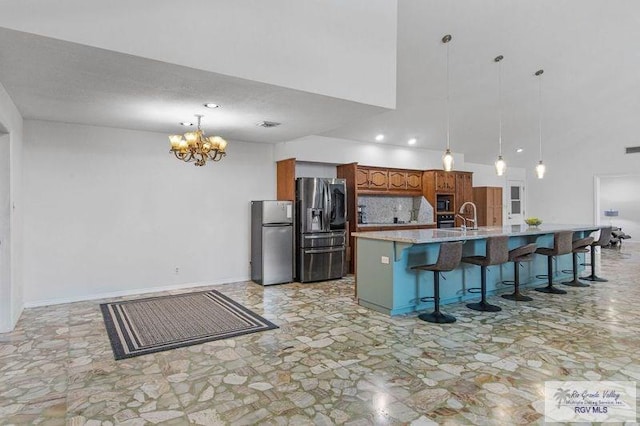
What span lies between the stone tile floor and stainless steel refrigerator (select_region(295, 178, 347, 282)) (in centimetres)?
189

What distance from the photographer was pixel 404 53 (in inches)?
218

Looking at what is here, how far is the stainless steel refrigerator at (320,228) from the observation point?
665 cm

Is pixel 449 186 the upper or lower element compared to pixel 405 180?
lower

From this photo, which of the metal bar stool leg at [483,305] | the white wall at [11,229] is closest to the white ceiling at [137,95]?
the white wall at [11,229]

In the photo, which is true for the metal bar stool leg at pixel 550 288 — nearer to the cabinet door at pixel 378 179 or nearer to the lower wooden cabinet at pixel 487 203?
the cabinet door at pixel 378 179

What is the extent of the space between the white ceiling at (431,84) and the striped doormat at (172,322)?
2.51 metres

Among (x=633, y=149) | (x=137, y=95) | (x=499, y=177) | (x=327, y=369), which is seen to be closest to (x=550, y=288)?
(x=327, y=369)

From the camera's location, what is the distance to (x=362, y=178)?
774 centimetres

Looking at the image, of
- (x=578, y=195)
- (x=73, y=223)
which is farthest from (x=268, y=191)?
(x=578, y=195)

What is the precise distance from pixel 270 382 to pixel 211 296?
2.97 metres

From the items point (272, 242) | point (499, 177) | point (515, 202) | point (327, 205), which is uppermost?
point (499, 177)

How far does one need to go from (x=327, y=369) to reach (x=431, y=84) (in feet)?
16.7

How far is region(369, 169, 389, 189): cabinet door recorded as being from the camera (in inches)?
311
